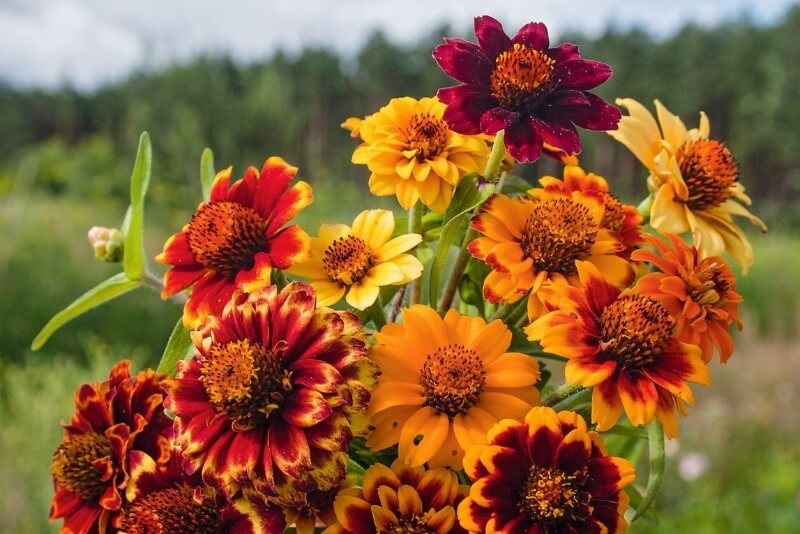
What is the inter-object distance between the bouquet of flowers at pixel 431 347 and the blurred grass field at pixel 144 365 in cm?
73

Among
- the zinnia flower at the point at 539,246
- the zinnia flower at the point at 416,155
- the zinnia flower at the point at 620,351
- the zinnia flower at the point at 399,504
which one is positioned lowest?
the zinnia flower at the point at 399,504

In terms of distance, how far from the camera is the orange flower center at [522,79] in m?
0.48

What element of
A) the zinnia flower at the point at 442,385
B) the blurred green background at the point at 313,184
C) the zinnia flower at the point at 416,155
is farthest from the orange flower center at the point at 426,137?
the blurred green background at the point at 313,184

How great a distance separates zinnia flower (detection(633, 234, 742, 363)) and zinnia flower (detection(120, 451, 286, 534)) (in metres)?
0.26

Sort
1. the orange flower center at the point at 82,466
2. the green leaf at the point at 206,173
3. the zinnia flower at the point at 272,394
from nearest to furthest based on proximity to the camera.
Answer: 1. the zinnia flower at the point at 272,394
2. the orange flower center at the point at 82,466
3. the green leaf at the point at 206,173

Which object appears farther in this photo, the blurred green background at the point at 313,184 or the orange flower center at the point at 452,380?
the blurred green background at the point at 313,184

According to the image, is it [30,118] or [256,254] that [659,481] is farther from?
[30,118]

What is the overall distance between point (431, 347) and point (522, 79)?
0.18 m

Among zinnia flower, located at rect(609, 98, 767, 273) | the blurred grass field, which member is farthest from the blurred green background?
zinnia flower, located at rect(609, 98, 767, 273)

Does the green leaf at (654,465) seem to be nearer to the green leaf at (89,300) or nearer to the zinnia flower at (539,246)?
the zinnia flower at (539,246)

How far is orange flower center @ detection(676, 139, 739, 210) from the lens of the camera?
59 centimetres

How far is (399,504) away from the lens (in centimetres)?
44

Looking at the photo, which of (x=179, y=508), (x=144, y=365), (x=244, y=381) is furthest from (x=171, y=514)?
(x=144, y=365)

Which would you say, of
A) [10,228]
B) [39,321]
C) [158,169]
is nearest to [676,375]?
[39,321]
